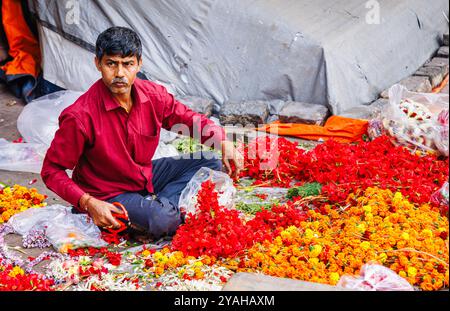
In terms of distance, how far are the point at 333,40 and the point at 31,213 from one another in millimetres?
3487

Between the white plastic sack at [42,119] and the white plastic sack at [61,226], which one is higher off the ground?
the white plastic sack at [61,226]

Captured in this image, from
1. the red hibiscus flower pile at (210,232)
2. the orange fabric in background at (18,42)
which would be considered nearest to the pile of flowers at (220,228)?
the red hibiscus flower pile at (210,232)

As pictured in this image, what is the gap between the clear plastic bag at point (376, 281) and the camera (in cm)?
289

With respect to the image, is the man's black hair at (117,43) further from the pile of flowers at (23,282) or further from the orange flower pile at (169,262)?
the pile of flowers at (23,282)

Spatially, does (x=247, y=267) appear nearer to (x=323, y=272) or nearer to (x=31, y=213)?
(x=323, y=272)

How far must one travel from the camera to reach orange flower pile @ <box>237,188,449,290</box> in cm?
313

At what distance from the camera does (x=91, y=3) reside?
6.70 m

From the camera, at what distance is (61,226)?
3.98m

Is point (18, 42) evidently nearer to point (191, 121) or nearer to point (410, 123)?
point (191, 121)

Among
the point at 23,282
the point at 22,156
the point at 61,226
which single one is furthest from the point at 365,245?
the point at 22,156

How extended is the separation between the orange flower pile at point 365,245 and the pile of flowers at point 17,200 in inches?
73.2
